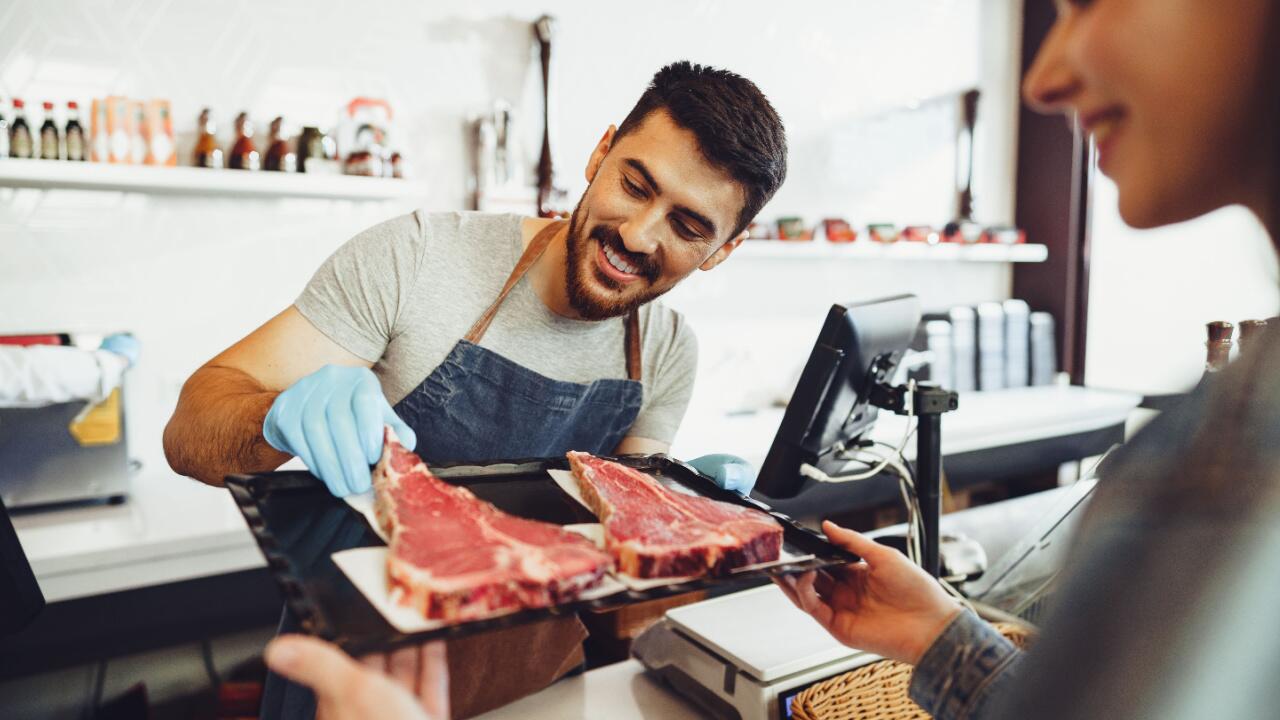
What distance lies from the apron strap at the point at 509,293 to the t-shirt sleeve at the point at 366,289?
0.17m

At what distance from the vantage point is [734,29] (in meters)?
3.88

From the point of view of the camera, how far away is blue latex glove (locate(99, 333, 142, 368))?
2314mm

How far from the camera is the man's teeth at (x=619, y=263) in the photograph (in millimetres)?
1655

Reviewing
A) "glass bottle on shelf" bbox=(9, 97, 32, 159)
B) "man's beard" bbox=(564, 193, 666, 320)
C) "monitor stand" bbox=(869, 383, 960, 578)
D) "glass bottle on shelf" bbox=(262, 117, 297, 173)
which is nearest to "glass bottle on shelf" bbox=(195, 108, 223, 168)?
"glass bottle on shelf" bbox=(262, 117, 297, 173)

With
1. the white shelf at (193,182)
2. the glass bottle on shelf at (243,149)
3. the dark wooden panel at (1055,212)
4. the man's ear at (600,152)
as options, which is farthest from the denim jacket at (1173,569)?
the dark wooden panel at (1055,212)

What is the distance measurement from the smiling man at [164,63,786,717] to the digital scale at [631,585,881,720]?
22.1 inches

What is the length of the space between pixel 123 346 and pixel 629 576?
2.06m

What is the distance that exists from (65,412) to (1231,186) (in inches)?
102

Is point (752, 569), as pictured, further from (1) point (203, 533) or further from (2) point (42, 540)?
(2) point (42, 540)

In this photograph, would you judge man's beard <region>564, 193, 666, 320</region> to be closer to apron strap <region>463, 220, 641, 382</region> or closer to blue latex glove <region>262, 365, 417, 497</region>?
apron strap <region>463, 220, 641, 382</region>

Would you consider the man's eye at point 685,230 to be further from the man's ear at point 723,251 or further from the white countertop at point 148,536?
the white countertop at point 148,536

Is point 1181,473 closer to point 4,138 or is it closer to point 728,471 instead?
point 728,471

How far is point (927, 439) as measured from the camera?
1.53m

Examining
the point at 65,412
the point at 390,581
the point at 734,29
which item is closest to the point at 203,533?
the point at 65,412
